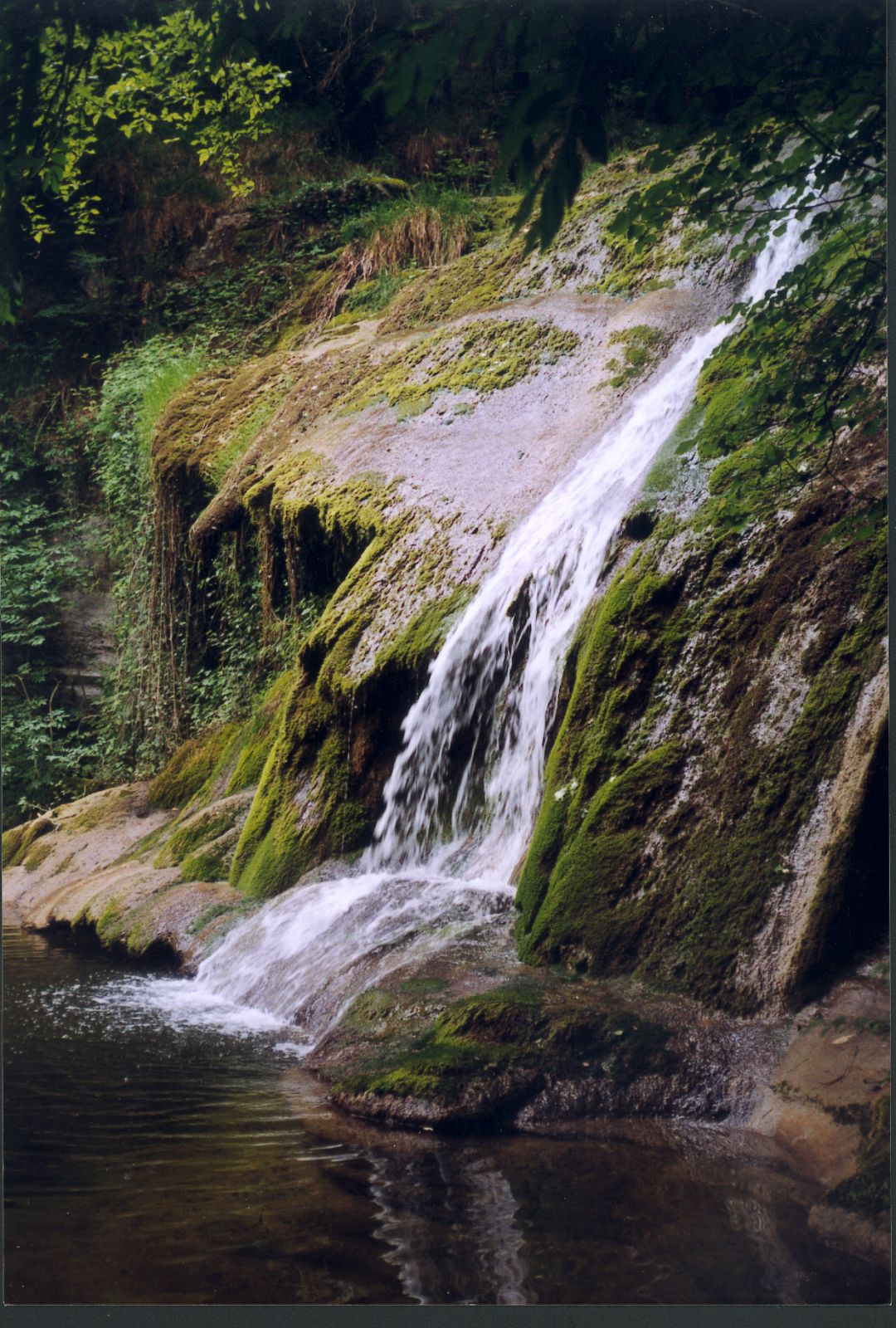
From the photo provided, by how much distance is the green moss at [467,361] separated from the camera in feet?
9.86

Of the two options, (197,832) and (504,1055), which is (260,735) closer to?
(197,832)

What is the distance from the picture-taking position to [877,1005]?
229cm

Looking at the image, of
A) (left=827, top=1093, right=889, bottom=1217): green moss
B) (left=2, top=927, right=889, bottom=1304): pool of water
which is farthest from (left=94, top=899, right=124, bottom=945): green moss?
(left=827, top=1093, right=889, bottom=1217): green moss

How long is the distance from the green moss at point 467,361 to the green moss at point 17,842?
1625 millimetres

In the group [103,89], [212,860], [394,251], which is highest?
[103,89]

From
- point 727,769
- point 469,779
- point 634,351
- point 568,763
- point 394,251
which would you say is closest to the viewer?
point 727,769

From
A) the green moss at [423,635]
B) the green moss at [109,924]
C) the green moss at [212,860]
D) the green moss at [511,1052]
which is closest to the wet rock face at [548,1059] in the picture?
the green moss at [511,1052]

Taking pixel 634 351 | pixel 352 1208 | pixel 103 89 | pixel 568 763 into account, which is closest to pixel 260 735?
pixel 568 763

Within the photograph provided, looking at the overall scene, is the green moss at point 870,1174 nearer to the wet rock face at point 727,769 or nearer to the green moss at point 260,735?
the wet rock face at point 727,769

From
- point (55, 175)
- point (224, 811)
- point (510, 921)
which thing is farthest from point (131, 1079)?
point (55, 175)

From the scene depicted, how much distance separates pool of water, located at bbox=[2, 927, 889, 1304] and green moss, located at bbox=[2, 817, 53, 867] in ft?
2.11

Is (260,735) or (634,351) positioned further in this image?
(260,735)

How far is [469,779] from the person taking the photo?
284cm

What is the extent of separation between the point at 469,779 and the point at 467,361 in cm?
126
